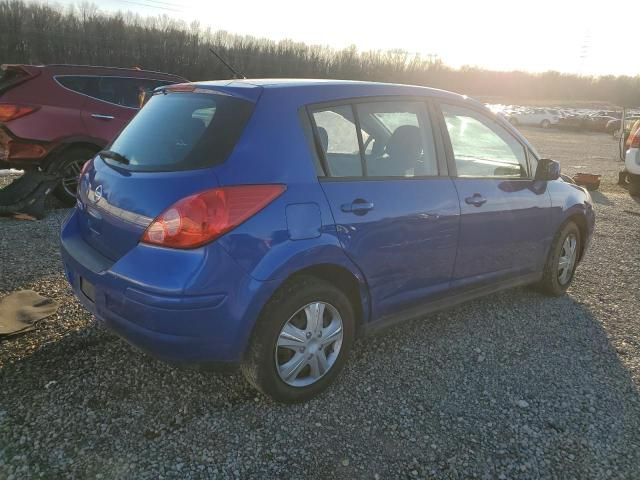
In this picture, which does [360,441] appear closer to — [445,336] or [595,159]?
[445,336]

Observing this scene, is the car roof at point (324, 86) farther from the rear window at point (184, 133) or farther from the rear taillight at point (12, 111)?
the rear taillight at point (12, 111)

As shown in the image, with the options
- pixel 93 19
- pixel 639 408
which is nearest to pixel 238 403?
pixel 639 408

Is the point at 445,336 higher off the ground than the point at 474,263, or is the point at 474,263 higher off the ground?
the point at 474,263

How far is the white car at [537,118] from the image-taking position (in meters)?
41.5

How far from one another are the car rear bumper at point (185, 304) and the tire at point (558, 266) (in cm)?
303

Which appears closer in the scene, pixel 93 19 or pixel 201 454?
pixel 201 454

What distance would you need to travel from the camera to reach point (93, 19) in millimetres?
44656

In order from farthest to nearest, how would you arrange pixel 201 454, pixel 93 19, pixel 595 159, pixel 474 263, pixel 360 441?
pixel 93 19, pixel 595 159, pixel 474 263, pixel 360 441, pixel 201 454

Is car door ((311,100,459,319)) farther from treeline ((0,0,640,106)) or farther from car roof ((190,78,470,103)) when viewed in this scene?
treeline ((0,0,640,106))

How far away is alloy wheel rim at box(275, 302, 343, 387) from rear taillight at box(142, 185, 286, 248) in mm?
651

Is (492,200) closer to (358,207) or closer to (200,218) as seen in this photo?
(358,207)

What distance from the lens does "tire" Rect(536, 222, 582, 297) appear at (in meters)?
4.70

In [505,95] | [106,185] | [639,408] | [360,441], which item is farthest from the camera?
[505,95]

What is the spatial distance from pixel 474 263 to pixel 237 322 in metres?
1.96
